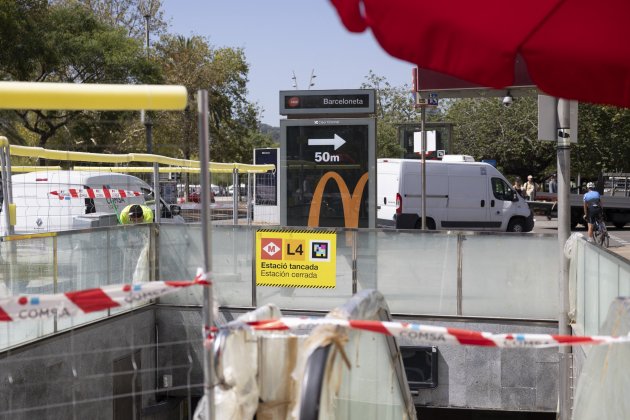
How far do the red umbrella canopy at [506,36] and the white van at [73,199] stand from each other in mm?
7361

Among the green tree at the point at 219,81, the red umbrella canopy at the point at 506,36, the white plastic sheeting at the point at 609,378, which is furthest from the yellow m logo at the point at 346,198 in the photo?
the green tree at the point at 219,81

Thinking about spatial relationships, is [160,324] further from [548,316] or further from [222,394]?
[222,394]

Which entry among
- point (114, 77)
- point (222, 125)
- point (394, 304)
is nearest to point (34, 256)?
point (394, 304)

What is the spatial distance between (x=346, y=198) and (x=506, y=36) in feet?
30.7

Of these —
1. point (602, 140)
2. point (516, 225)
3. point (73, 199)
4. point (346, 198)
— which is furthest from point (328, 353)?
point (602, 140)

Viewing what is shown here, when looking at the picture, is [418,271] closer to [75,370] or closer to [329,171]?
[329,171]

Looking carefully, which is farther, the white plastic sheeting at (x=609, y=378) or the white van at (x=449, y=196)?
the white van at (x=449, y=196)

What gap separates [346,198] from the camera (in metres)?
Result: 12.6

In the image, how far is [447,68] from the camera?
3.44 m

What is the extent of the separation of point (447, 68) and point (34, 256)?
247 inches

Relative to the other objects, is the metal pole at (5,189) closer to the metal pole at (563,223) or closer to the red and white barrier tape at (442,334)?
the metal pole at (563,223)

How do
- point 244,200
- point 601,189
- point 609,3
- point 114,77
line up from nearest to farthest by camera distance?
point 609,3 → point 244,200 → point 601,189 → point 114,77

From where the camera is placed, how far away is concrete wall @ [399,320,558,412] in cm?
1059

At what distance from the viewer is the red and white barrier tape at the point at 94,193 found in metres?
11.8
